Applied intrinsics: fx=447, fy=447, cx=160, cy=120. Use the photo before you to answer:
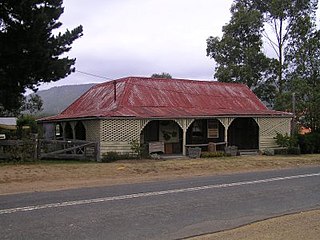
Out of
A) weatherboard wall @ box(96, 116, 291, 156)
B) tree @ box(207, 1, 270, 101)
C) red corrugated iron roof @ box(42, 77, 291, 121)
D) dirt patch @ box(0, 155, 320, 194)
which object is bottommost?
dirt patch @ box(0, 155, 320, 194)

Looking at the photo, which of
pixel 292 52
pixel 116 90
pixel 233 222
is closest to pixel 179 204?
pixel 233 222

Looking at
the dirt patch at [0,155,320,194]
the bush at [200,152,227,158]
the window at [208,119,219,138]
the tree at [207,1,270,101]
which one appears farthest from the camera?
the tree at [207,1,270,101]

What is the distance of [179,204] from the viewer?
9.62 meters

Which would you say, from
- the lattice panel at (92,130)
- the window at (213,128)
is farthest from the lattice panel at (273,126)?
the lattice panel at (92,130)

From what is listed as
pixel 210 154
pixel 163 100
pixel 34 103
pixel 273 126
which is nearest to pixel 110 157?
pixel 210 154

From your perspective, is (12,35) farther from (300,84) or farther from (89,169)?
(300,84)

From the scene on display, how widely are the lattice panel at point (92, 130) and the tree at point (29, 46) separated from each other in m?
3.13

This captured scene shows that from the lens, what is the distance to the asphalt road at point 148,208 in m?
7.18

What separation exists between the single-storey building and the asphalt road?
9294 mm

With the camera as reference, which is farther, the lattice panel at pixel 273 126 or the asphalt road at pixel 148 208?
the lattice panel at pixel 273 126

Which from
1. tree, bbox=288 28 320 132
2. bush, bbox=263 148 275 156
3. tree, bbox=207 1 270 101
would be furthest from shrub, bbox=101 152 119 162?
tree, bbox=207 1 270 101

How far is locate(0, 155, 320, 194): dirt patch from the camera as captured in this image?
515 inches

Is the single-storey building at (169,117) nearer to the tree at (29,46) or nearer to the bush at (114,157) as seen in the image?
the bush at (114,157)

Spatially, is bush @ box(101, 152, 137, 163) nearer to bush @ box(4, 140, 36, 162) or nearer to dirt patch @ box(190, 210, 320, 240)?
bush @ box(4, 140, 36, 162)
